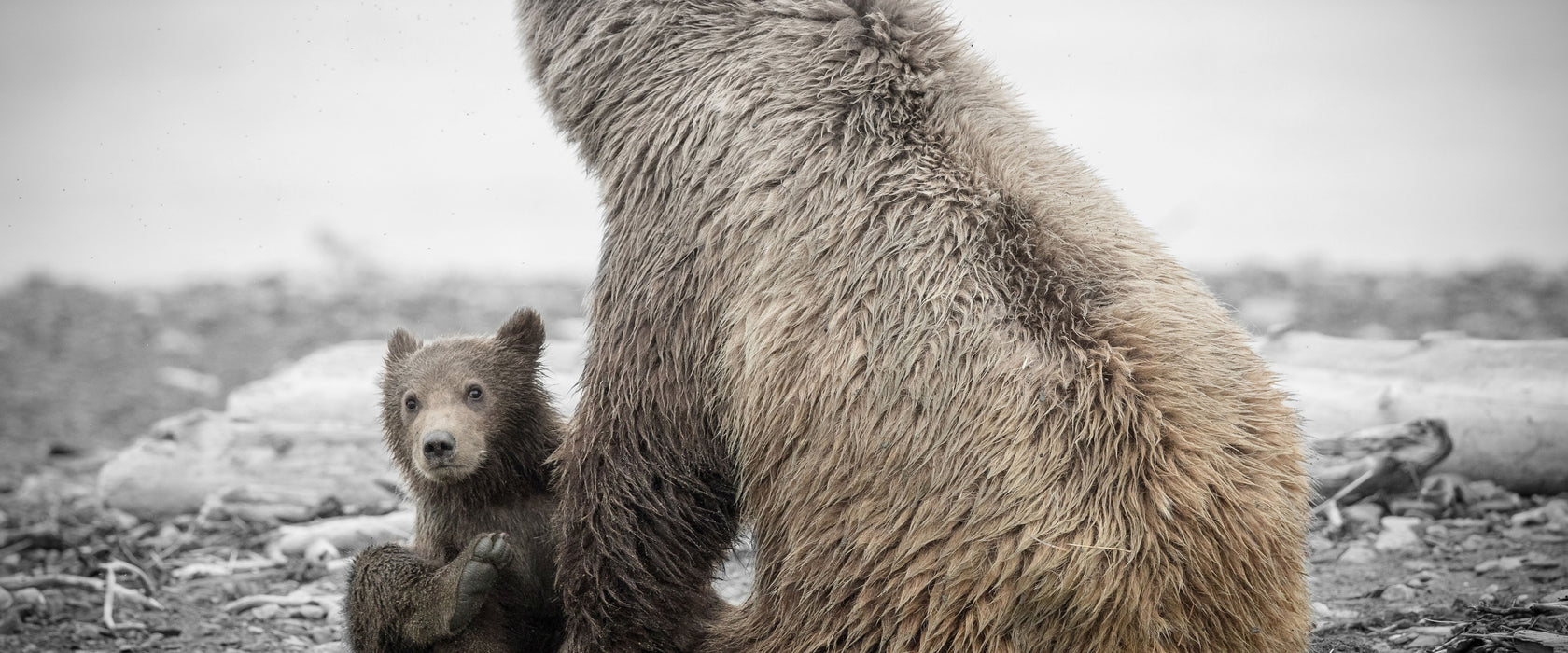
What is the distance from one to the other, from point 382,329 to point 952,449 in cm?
805

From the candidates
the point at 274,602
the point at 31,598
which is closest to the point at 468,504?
the point at 274,602

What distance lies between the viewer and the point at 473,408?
4.29m

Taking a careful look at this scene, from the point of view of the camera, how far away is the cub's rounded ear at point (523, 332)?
4.51 metres

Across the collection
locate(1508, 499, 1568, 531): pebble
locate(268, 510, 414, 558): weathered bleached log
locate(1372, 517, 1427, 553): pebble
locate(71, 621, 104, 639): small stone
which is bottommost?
locate(71, 621, 104, 639): small stone

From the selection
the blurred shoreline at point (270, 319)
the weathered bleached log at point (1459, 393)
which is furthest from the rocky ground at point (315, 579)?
the blurred shoreline at point (270, 319)

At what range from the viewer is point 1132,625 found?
9.40ft

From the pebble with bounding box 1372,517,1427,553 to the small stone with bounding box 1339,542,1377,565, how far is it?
5 centimetres

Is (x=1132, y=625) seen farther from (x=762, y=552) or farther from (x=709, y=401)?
(x=709, y=401)

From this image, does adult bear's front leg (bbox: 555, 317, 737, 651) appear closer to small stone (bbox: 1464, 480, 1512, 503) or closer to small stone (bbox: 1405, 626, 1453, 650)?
small stone (bbox: 1405, 626, 1453, 650)

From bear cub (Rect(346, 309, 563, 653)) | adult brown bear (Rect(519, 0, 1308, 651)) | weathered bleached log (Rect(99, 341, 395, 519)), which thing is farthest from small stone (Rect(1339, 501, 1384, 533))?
weathered bleached log (Rect(99, 341, 395, 519))

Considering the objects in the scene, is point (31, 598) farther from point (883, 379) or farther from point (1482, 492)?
point (1482, 492)

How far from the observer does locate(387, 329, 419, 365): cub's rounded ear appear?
4.59m

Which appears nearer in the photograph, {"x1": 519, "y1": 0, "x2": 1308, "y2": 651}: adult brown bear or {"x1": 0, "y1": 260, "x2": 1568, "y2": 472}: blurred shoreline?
{"x1": 519, "y1": 0, "x2": 1308, "y2": 651}: adult brown bear

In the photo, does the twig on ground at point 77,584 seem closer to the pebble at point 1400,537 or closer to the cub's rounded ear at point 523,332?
the cub's rounded ear at point 523,332
